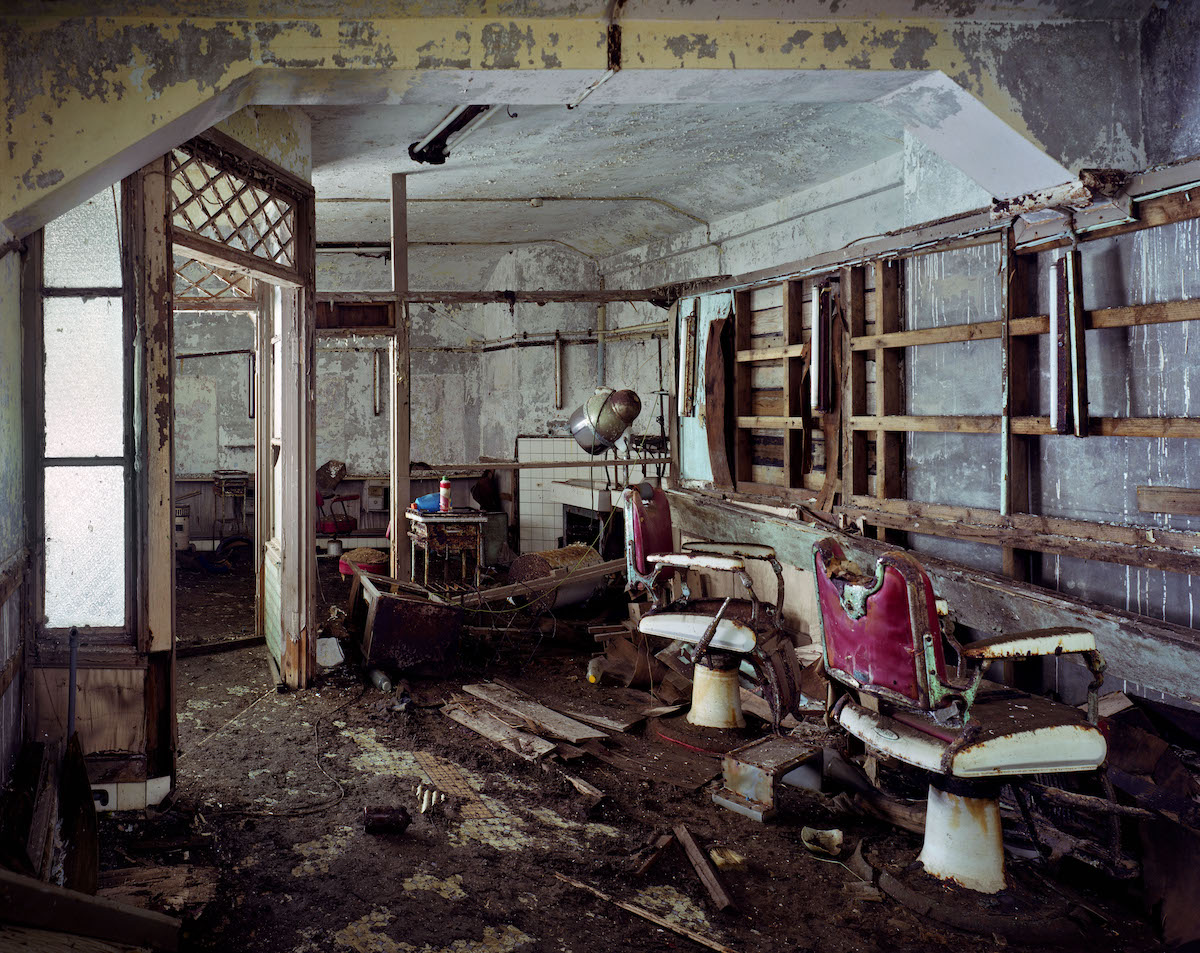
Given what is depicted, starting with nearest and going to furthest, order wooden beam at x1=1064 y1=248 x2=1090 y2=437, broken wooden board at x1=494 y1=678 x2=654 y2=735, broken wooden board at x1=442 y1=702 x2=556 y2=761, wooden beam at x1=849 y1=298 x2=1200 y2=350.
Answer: wooden beam at x1=849 y1=298 x2=1200 y2=350, wooden beam at x1=1064 y1=248 x2=1090 y2=437, broken wooden board at x1=442 y1=702 x2=556 y2=761, broken wooden board at x1=494 y1=678 x2=654 y2=735

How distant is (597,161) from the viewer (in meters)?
6.48

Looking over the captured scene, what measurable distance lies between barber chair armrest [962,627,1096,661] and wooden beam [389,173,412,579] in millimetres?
4803

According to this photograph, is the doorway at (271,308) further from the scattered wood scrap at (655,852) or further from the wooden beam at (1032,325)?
the wooden beam at (1032,325)

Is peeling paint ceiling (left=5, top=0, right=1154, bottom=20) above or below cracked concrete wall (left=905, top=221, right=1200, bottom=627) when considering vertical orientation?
above

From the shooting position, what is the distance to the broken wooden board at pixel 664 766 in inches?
163

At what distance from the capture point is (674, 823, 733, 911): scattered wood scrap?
304 cm

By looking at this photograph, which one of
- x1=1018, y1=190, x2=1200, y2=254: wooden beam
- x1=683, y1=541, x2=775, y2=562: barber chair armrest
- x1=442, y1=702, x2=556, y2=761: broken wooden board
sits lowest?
x1=442, y1=702, x2=556, y2=761: broken wooden board

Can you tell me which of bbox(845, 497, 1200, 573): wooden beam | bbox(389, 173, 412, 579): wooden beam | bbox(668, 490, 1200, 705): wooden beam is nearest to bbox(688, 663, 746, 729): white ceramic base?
bbox(668, 490, 1200, 705): wooden beam

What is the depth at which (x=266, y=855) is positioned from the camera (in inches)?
133

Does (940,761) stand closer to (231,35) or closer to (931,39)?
(931,39)

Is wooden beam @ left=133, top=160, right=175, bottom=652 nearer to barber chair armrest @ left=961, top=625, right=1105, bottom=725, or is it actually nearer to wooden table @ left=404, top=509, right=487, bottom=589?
wooden table @ left=404, top=509, right=487, bottom=589

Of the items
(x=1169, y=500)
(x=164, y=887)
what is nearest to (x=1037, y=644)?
(x=1169, y=500)

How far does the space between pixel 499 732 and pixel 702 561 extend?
1407 millimetres

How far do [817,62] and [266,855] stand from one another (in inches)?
139
